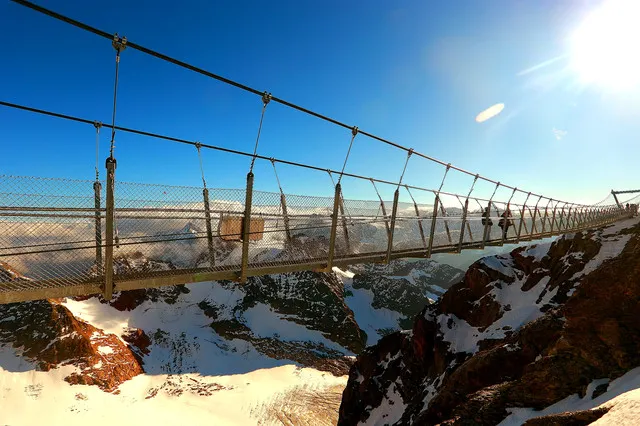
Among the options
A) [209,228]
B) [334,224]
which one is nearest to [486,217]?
[334,224]

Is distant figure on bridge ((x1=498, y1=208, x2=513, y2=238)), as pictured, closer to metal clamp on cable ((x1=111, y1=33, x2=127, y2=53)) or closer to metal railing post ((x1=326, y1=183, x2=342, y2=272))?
metal railing post ((x1=326, y1=183, x2=342, y2=272))

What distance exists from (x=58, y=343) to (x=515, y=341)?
79.9 metres

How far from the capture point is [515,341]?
773cm

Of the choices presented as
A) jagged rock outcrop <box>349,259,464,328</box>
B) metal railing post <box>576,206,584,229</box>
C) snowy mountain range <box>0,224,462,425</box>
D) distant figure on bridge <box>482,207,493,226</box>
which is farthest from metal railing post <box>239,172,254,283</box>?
jagged rock outcrop <box>349,259,464,328</box>

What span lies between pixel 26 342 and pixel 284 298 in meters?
60.6

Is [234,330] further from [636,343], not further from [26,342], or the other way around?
[636,343]

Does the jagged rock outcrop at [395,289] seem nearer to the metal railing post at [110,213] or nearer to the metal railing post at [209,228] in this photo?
the metal railing post at [209,228]

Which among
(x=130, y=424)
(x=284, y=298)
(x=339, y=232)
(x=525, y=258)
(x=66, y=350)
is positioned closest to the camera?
(x=339, y=232)

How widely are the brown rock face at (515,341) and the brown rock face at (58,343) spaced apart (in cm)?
6182

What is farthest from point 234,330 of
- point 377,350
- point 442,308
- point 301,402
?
point 442,308

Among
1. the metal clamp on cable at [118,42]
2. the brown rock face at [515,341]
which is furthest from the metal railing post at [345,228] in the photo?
the metal clamp on cable at [118,42]

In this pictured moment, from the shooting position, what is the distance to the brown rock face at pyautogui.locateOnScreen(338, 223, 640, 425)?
4.77 metres

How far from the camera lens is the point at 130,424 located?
49219 millimetres

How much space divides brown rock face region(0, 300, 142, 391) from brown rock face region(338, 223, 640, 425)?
2434 inches
